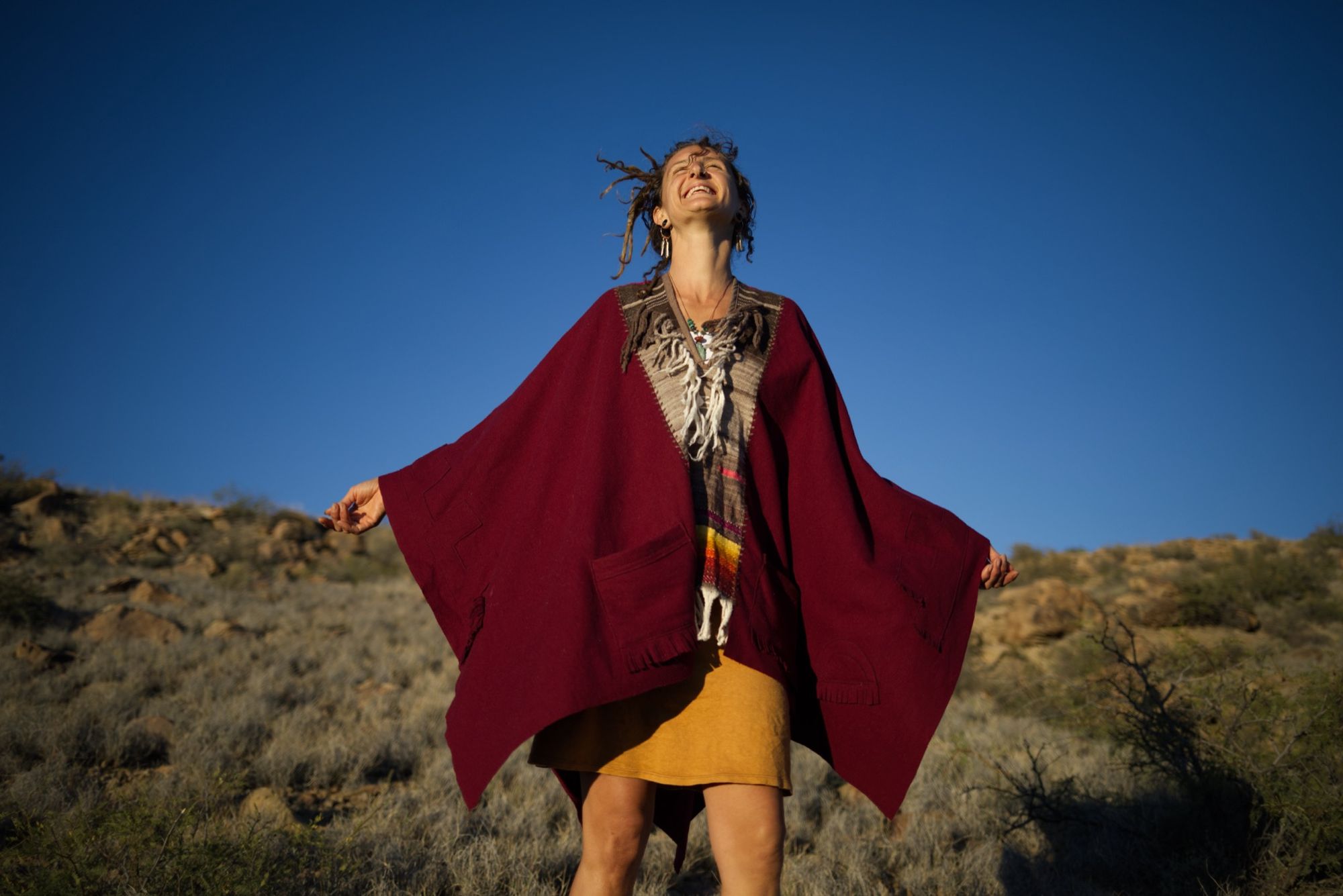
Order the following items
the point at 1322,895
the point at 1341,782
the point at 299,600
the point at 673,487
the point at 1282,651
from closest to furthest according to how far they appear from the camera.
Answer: the point at 673,487
the point at 1322,895
the point at 1341,782
the point at 1282,651
the point at 299,600

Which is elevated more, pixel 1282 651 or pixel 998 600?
pixel 998 600

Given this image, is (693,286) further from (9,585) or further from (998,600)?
(998,600)

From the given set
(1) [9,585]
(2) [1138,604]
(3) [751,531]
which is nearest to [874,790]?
(3) [751,531]

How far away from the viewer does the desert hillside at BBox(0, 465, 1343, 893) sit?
369 cm

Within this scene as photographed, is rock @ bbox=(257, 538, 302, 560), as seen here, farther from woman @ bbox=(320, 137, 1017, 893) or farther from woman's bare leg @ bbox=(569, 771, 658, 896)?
woman's bare leg @ bbox=(569, 771, 658, 896)

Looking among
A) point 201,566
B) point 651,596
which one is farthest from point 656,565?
point 201,566

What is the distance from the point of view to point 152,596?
11656 millimetres

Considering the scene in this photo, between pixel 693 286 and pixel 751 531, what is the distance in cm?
85

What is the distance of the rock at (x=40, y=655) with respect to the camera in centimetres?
743

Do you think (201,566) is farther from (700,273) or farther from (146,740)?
(700,273)

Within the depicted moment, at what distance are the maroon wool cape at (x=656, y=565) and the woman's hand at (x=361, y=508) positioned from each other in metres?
0.07

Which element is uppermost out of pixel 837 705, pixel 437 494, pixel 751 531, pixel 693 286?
pixel 693 286

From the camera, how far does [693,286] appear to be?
9.14 feet

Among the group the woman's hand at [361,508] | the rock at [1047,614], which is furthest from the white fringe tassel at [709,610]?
the rock at [1047,614]
